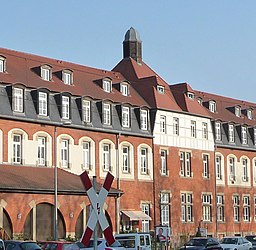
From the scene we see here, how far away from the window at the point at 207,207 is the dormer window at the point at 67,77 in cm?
1808

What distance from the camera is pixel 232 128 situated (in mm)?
66750

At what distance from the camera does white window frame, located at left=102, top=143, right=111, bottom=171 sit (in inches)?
2045

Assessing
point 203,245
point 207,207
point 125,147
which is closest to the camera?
point 203,245

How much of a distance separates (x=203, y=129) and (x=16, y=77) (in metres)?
21.4

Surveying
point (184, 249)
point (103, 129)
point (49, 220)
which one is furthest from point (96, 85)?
point (184, 249)

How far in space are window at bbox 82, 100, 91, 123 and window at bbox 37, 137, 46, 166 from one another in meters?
4.32

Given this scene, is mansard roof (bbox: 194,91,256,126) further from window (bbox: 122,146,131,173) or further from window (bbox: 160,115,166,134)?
window (bbox: 122,146,131,173)

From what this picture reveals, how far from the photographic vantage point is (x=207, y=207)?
203ft

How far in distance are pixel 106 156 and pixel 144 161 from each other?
4422 mm

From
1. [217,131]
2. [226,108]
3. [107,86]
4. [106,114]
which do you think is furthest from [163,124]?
[226,108]

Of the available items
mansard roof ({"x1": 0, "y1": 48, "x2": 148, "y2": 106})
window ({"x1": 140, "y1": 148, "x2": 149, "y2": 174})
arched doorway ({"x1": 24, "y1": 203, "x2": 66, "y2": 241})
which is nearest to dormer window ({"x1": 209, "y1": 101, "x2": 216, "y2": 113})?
mansard roof ({"x1": 0, "y1": 48, "x2": 148, "y2": 106})

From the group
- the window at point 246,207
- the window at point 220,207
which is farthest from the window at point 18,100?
the window at point 246,207

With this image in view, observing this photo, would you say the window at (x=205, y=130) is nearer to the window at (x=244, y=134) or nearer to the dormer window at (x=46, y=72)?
the window at (x=244, y=134)

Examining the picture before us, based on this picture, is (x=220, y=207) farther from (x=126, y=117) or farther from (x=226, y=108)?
(x=126, y=117)
